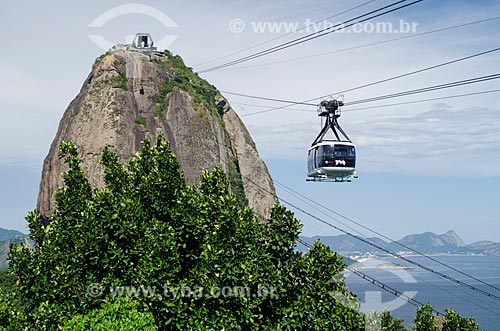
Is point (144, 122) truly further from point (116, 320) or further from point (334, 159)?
point (116, 320)

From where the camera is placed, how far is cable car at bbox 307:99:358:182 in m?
38.7

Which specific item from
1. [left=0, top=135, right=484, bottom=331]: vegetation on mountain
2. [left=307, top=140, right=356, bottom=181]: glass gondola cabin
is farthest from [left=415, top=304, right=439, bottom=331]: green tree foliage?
[left=0, top=135, right=484, bottom=331]: vegetation on mountain

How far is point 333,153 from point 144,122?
30.7 meters

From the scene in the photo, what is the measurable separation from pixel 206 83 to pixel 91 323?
61.5 meters

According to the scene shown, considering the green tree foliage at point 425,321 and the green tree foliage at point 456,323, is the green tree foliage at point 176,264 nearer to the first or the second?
the green tree foliage at point 456,323

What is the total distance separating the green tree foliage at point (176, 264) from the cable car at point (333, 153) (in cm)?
1959

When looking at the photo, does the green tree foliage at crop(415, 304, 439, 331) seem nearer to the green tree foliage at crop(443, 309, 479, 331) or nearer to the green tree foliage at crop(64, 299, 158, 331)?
the green tree foliage at crop(443, 309, 479, 331)

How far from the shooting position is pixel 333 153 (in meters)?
38.7

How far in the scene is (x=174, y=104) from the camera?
65.3m

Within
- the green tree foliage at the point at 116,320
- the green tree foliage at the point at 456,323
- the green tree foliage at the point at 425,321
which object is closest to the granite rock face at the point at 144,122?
the green tree foliage at the point at 425,321

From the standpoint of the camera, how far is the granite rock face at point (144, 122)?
196ft

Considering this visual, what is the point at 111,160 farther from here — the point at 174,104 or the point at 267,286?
the point at 174,104

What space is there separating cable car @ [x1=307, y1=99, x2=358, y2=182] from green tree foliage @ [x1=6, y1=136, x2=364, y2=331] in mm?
19591

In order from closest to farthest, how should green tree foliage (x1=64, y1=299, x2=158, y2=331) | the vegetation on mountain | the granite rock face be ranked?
green tree foliage (x1=64, y1=299, x2=158, y2=331) < the vegetation on mountain < the granite rock face
